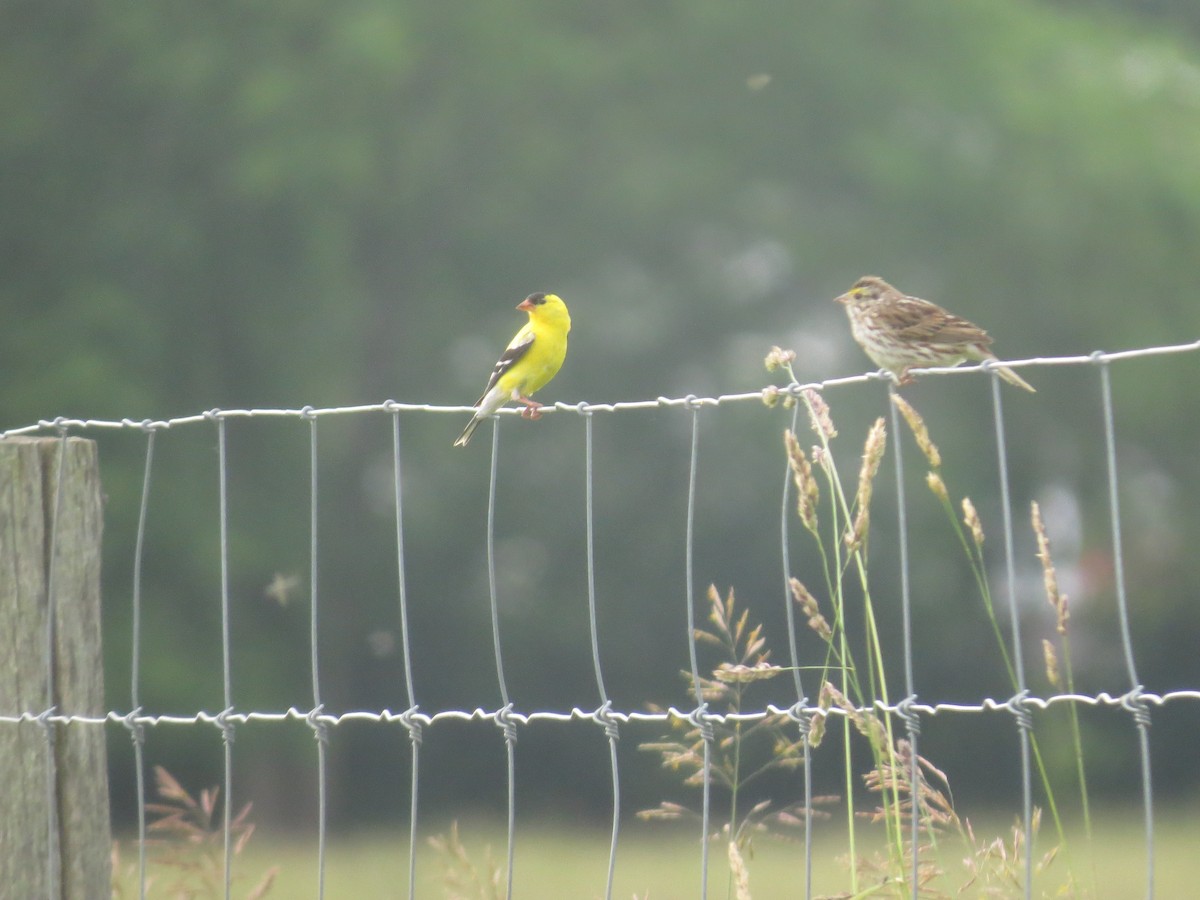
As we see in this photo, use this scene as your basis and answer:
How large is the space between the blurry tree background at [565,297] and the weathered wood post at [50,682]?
15524mm

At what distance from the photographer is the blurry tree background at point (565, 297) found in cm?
2025

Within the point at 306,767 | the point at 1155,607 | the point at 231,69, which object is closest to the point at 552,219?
the point at 231,69

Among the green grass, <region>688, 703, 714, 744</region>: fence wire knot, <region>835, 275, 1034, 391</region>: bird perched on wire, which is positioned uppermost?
<region>835, 275, 1034, 391</region>: bird perched on wire

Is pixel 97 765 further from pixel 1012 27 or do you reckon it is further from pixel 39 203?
pixel 1012 27

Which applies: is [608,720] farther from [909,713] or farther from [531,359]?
[531,359]

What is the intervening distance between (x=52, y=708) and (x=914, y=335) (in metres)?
3.38

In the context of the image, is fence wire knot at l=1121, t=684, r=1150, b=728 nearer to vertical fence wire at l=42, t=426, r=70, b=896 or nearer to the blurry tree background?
vertical fence wire at l=42, t=426, r=70, b=896

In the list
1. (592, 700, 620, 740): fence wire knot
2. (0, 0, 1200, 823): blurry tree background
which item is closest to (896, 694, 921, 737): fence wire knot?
(592, 700, 620, 740): fence wire knot

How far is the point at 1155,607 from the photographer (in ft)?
69.6

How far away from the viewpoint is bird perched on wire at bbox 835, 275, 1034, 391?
18.5ft

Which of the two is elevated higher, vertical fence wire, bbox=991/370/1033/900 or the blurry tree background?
the blurry tree background

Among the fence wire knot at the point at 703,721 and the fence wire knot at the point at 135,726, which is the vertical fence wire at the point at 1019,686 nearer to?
the fence wire knot at the point at 703,721

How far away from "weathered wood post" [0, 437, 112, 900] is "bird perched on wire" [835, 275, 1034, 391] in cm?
299

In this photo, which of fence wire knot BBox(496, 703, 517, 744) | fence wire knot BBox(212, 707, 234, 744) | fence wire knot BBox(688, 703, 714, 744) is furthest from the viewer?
fence wire knot BBox(212, 707, 234, 744)
